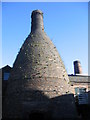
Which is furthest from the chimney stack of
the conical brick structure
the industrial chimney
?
the industrial chimney

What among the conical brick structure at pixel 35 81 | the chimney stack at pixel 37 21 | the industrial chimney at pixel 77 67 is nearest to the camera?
the conical brick structure at pixel 35 81

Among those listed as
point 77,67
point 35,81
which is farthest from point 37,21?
point 77,67

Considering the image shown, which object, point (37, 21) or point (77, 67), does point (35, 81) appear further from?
point (77, 67)

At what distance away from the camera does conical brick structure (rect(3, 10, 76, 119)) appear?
40.2ft

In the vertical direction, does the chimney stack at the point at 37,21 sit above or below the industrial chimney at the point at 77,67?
above

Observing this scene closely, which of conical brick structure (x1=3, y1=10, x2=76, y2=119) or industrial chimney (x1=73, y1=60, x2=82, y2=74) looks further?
industrial chimney (x1=73, y1=60, x2=82, y2=74)

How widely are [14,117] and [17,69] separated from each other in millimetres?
4254

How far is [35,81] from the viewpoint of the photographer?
13062 mm

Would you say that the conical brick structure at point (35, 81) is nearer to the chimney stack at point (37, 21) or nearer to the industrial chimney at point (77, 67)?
the chimney stack at point (37, 21)

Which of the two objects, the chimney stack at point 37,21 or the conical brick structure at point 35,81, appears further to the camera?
the chimney stack at point 37,21

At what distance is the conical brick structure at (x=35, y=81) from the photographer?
1225cm

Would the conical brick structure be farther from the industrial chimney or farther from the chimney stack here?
the industrial chimney

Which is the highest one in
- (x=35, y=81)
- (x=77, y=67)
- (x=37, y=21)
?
(x=37, y=21)

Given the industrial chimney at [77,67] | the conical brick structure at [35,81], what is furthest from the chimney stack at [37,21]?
the industrial chimney at [77,67]
